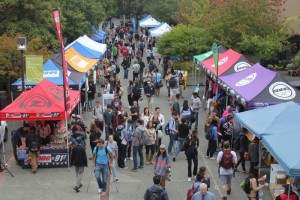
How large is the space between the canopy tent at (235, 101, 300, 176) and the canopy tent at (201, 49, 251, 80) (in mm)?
6428

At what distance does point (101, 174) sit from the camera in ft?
43.9

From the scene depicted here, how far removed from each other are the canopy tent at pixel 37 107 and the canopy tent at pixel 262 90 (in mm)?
5945

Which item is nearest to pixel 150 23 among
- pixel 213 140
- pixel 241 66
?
pixel 241 66

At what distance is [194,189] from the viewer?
10.7m

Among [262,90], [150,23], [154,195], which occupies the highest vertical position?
[150,23]

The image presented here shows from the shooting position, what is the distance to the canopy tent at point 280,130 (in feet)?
35.1

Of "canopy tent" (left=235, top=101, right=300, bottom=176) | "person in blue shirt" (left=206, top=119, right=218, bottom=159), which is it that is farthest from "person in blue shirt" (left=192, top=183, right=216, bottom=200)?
"person in blue shirt" (left=206, top=119, right=218, bottom=159)

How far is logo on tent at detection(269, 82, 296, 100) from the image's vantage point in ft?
55.4

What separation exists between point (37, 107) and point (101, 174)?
349 centimetres

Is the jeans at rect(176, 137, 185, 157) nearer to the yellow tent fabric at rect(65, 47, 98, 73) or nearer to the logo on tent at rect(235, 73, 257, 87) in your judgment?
the logo on tent at rect(235, 73, 257, 87)

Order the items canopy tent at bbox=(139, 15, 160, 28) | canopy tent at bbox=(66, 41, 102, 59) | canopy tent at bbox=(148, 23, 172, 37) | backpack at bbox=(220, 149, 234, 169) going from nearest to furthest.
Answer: backpack at bbox=(220, 149, 234, 169) → canopy tent at bbox=(66, 41, 102, 59) → canopy tent at bbox=(148, 23, 172, 37) → canopy tent at bbox=(139, 15, 160, 28)

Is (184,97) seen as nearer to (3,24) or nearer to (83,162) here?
(3,24)

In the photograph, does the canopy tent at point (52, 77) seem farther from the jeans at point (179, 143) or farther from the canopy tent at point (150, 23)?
the canopy tent at point (150, 23)

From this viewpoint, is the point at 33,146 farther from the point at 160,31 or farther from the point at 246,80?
the point at 160,31
